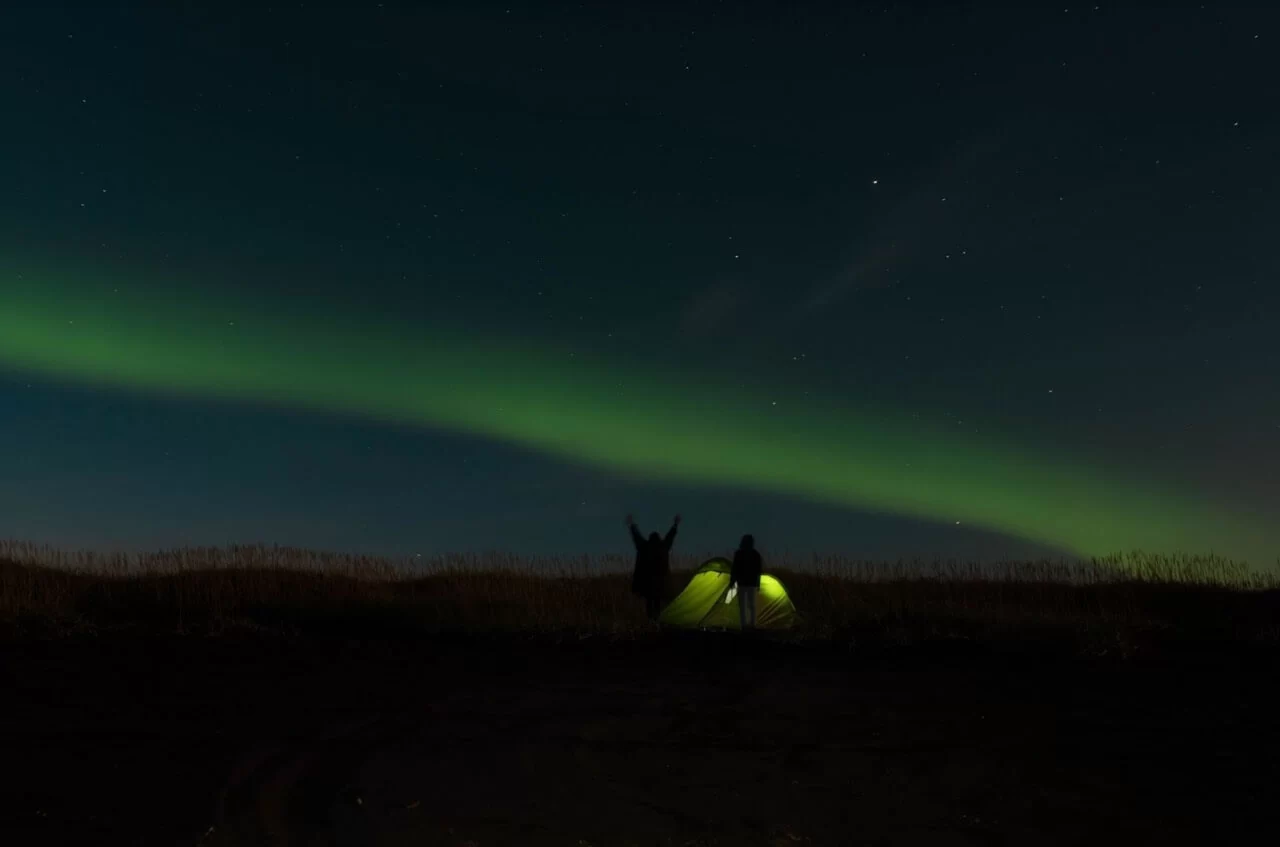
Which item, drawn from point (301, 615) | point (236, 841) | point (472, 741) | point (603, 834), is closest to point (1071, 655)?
point (472, 741)

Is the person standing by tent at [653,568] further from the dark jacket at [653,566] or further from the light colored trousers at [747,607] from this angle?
the light colored trousers at [747,607]

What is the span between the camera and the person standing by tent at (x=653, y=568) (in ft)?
63.2

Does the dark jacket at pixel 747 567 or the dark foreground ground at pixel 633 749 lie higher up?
the dark jacket at pixel 747 567

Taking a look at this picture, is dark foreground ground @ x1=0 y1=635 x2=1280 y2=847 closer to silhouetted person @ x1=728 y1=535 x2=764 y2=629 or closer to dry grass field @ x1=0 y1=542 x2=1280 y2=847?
dry grass field @ x1=0 y1=542 x2=1280 y2=847

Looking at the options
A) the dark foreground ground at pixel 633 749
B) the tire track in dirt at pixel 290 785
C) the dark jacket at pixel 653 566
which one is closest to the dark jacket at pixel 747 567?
the dark jacket at pixel 653 566

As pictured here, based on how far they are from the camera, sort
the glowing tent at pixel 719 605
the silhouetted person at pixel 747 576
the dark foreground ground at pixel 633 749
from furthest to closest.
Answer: the glowing tent at pixel 719 605
the silhouetted person at pixel 747 576
the dark foreground ground at pixel 633 749

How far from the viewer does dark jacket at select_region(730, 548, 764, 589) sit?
17750 mm

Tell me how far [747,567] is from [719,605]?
1.36m

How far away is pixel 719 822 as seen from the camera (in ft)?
22.7

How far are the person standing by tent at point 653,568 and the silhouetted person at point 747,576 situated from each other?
1.70 meters

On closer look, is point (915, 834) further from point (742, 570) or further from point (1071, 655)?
point (742, 570)

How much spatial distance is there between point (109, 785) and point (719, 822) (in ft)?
15.9

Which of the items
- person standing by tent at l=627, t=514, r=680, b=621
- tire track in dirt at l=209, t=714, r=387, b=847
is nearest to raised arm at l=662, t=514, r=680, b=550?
person standing by tent at l=627, t=514, r=680, b=621

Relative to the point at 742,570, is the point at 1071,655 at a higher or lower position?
lower
